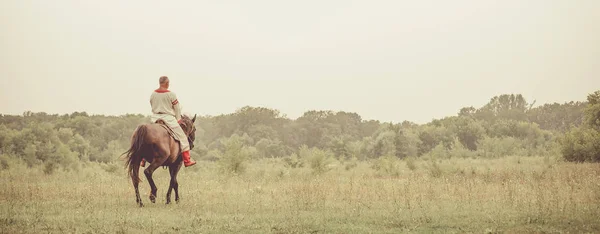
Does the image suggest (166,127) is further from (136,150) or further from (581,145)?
(581,145)

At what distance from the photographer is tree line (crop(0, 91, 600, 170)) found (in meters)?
26.8

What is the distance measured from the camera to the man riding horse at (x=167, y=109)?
451 inches

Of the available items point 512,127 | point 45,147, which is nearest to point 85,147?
point 45,147

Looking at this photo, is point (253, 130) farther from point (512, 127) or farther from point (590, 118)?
point (590, 118)

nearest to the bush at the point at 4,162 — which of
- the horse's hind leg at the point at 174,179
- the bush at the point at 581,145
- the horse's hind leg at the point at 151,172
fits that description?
the horse's hind leg at the point at 174,179

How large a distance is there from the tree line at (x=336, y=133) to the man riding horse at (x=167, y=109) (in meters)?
11.4

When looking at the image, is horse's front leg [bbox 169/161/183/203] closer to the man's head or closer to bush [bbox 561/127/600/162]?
the man's head

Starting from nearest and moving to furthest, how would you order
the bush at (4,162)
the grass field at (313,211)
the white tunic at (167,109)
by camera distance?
the grass field at (313,211), the white tunic at (167,109), the bush at (4,162)

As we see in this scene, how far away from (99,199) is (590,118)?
26535mm

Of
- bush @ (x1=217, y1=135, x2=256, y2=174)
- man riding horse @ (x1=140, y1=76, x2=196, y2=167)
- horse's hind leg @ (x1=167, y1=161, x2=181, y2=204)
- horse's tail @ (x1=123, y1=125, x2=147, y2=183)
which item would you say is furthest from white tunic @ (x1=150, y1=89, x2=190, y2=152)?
bush @ (x1=217, y1=135, x2=256, y2=174)

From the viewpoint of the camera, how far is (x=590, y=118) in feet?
89.8

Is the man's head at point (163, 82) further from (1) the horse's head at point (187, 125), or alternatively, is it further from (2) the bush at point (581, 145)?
(2) the bush at point (581, 145)

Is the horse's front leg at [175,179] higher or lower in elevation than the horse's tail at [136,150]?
lower

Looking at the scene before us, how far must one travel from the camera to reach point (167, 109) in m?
11.5
